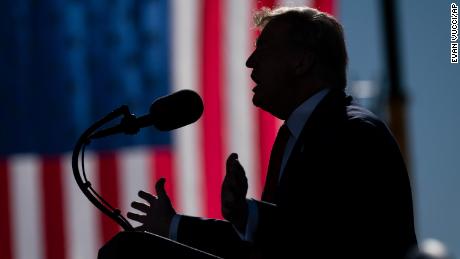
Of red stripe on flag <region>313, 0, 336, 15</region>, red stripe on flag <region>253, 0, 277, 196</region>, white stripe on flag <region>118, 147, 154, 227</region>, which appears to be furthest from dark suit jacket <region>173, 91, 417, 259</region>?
red stripe on flag <region>313, 0, 336, 15</region>

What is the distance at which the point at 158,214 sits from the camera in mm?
3006

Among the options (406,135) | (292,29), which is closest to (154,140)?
(406,135)

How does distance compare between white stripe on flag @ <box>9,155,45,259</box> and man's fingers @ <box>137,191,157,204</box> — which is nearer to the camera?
man's fingers @ <box>137,191,157,204</box>

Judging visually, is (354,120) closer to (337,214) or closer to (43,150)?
(337,214)

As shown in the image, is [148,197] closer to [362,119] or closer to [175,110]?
[175,110]

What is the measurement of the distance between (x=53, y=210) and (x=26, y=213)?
18 centimetres

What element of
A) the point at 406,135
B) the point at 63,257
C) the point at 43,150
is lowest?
the point at 63,257

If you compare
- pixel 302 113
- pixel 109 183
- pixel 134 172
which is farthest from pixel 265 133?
pixel 302 113

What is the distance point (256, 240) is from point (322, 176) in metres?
0.21

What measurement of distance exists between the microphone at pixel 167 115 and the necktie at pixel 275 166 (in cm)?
25

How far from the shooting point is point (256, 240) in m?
2.69

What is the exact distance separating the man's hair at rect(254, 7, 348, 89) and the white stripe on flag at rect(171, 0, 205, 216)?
5.98m

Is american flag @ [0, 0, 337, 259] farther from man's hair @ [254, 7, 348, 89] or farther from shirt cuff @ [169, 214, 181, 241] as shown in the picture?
shirt cuff @ [169, 214, 181, 241]

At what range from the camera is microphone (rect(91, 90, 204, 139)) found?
2.80 meters
